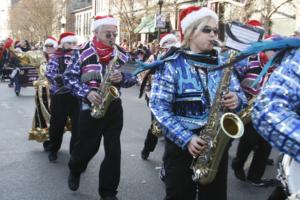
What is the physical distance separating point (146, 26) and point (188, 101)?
1300 inches

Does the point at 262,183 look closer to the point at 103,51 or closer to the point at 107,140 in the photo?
the point at 107,140

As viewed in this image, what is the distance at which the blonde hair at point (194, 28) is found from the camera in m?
3.31

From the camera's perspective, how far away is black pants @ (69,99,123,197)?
4.89 m

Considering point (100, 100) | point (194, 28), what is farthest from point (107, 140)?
point (194, 28)

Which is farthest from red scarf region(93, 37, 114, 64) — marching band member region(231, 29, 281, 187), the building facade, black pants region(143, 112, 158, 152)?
the building facade

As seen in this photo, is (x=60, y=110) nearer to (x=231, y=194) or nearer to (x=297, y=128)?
(x=231, y=194)

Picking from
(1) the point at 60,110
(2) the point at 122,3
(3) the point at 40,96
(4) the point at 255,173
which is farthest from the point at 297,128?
(2) the point at 122,3

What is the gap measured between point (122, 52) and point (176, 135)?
227cm

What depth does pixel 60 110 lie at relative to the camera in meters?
6.81

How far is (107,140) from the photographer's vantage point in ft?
16.1

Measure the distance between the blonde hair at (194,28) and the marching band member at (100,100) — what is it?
5.08ft

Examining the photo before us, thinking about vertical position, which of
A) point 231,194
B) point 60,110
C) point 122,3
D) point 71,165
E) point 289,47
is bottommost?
point 231,194

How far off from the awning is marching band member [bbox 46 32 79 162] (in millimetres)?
27995

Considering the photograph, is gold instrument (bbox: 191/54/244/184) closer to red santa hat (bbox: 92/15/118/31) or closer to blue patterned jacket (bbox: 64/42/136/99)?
blue patterned jacket (bbox: 64/42/136/99)
